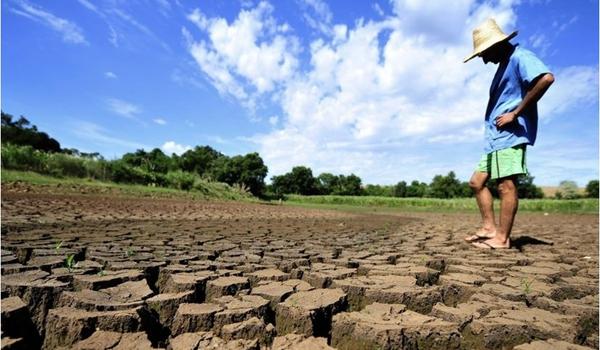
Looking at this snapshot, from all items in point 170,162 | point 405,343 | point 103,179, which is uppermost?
point 170,162

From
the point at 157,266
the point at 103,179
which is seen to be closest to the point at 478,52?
the point at 157,266

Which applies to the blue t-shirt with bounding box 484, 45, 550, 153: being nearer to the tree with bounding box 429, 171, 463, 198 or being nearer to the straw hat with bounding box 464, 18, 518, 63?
the straw hat with bounding box 464, 18, 518, 63

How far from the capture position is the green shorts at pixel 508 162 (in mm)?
3514

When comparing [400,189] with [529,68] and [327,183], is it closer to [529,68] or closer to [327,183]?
[327,183]

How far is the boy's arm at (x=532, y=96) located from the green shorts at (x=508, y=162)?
10.6 inches

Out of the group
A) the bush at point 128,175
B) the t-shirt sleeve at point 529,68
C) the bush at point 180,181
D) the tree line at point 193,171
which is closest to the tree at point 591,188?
the tree line at point 193,171

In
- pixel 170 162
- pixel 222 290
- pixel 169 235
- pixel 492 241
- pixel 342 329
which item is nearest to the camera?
pixel 342 329

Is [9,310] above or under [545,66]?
under

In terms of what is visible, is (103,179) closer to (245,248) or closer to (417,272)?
(245,248)

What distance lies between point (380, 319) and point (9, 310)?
1.39m

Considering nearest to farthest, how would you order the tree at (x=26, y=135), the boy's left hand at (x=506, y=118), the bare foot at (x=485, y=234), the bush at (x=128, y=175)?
the boy's left hand at (x=506, y=118) < the bare foot at (x=485, y=234) < the bush at (x=128, y=175) < the tree at (x=26, y=135)

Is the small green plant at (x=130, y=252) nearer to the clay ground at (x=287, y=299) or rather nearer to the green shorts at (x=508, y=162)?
the clay ground at (x=287, y=299)

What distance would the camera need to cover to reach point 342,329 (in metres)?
1.49

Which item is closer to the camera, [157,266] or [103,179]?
[157,266]
